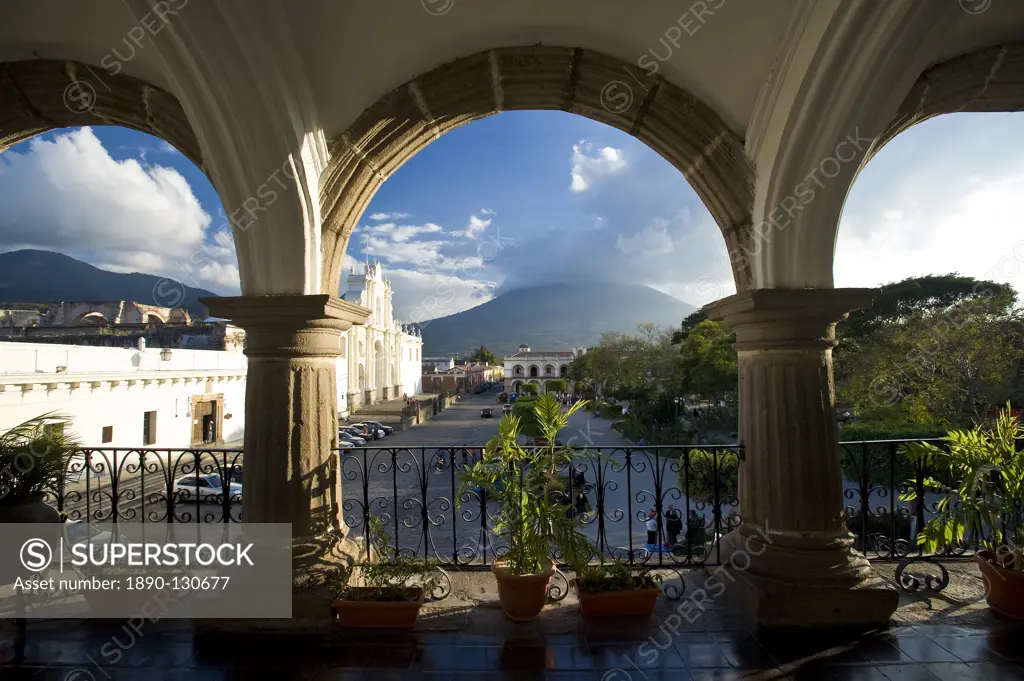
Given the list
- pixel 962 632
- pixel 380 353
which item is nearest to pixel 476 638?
pixel 962 632

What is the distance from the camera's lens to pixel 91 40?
283 centimetres

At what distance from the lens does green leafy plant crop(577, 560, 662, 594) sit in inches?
106

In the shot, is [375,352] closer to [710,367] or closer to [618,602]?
[710,367]

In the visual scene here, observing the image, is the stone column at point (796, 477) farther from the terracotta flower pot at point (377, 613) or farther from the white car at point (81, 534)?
the white car at point (81, 534)

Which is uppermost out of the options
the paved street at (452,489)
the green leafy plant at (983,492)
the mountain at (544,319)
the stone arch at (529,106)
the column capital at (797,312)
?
the mountain at (544,319)

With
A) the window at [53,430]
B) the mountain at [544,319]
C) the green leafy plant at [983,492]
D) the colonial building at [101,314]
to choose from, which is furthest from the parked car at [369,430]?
the mountain at [544,319]

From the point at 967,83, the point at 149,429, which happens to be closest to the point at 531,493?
the point at 967,83

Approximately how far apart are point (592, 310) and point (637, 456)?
15848cm

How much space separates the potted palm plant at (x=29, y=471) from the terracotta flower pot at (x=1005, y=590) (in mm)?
4700

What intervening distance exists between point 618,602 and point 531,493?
674 millimetres

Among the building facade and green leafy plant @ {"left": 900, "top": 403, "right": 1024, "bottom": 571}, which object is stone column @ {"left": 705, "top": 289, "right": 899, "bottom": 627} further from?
the building facade

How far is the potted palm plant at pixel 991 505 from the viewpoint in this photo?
259cm

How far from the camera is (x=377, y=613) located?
2.62m

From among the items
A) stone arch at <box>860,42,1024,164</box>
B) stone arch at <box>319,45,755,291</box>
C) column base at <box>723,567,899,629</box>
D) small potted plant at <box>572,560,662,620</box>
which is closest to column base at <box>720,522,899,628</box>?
column base at <box>723,567,899,629</box>
